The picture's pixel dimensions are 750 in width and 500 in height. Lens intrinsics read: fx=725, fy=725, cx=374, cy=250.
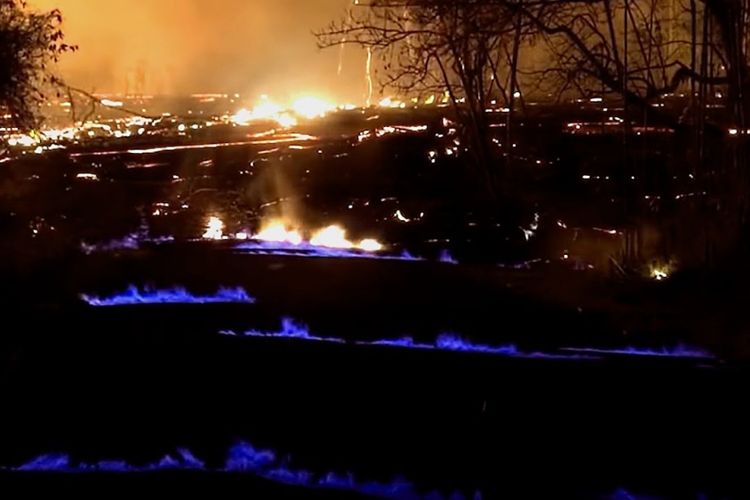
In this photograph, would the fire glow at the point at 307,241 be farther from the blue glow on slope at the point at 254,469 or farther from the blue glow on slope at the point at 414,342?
the blue glow on slope at the point at 254,469

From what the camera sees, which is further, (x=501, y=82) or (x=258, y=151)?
(x=258, y=151)

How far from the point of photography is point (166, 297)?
8531mm

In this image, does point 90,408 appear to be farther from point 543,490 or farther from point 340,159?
point 340,159

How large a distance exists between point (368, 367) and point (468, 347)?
102 centimetres

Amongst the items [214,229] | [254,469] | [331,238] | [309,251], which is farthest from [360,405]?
[214,229]

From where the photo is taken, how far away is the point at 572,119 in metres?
13.8

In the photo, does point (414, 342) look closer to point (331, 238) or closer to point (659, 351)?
point (659, 351)

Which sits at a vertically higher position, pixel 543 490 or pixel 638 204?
pixel 638 204

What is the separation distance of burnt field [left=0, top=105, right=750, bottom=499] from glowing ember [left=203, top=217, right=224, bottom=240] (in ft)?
0.26

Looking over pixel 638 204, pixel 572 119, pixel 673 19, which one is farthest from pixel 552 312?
pixel 572 119

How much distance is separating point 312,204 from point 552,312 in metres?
5.94

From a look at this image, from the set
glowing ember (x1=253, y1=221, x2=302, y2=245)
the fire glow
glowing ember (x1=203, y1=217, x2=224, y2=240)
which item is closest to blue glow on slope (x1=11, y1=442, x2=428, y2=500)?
the fire glow

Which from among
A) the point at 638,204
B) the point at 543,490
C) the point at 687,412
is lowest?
the point at 543,490

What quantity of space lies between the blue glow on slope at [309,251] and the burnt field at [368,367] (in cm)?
4
